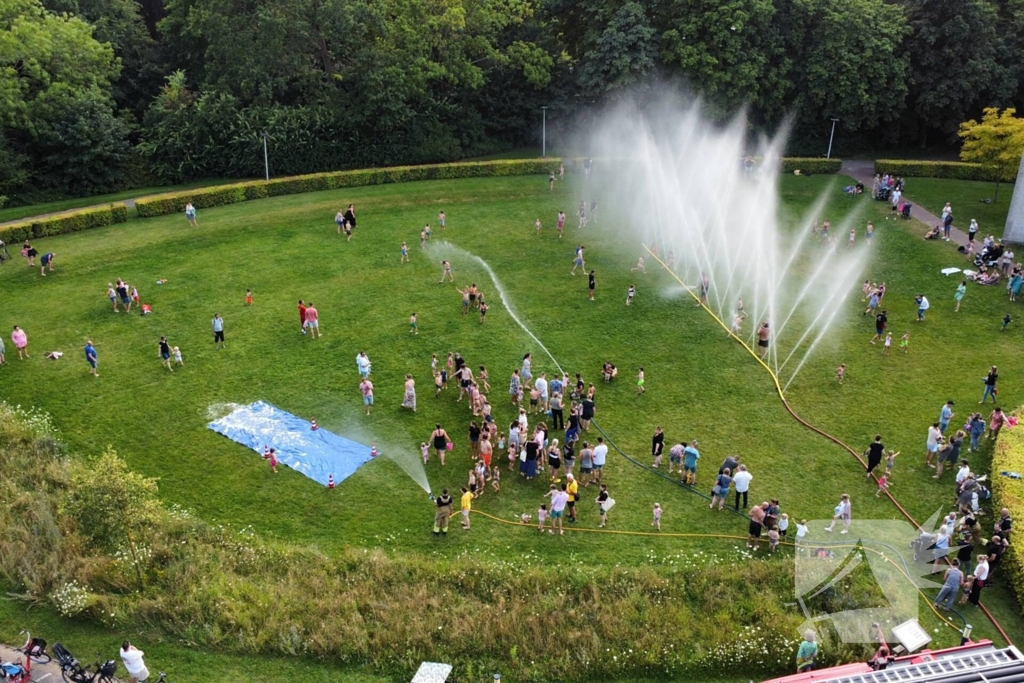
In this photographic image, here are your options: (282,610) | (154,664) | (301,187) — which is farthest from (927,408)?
(301,187)

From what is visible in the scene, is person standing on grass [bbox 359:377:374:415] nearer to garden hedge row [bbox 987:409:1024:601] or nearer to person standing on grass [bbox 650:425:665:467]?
person standing on grass [bbox 650:425:665:467]

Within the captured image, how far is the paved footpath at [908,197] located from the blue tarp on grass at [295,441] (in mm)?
32457

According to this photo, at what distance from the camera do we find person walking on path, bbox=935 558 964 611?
60.4 feet

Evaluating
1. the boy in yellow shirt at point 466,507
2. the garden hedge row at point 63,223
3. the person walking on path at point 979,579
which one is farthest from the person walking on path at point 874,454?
the garden hedge row at point 63,223

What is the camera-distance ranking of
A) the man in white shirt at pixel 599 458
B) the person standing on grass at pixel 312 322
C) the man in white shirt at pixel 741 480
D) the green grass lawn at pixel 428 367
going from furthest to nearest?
the person standing on grass at pixel 312 322 → the man in white shirt at pixel 599 458 → the green grass lawn at pixel 428 367 → the man in white shirt at pixel 741 480

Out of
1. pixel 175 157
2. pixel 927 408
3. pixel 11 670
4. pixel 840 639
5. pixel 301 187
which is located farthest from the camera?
pixel 175 157

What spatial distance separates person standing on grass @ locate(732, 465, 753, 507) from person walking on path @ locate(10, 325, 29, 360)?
25.4 m

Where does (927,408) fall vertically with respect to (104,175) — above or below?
below

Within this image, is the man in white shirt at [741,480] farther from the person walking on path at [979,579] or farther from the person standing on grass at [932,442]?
the person standing on grass at [932,442]

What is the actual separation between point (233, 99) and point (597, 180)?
79.3 feet

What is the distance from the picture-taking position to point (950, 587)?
60.8 ft

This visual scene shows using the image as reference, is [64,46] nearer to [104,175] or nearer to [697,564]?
[104,175]

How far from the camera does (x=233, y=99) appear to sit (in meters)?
52.1

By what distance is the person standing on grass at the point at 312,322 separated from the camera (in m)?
30.7
